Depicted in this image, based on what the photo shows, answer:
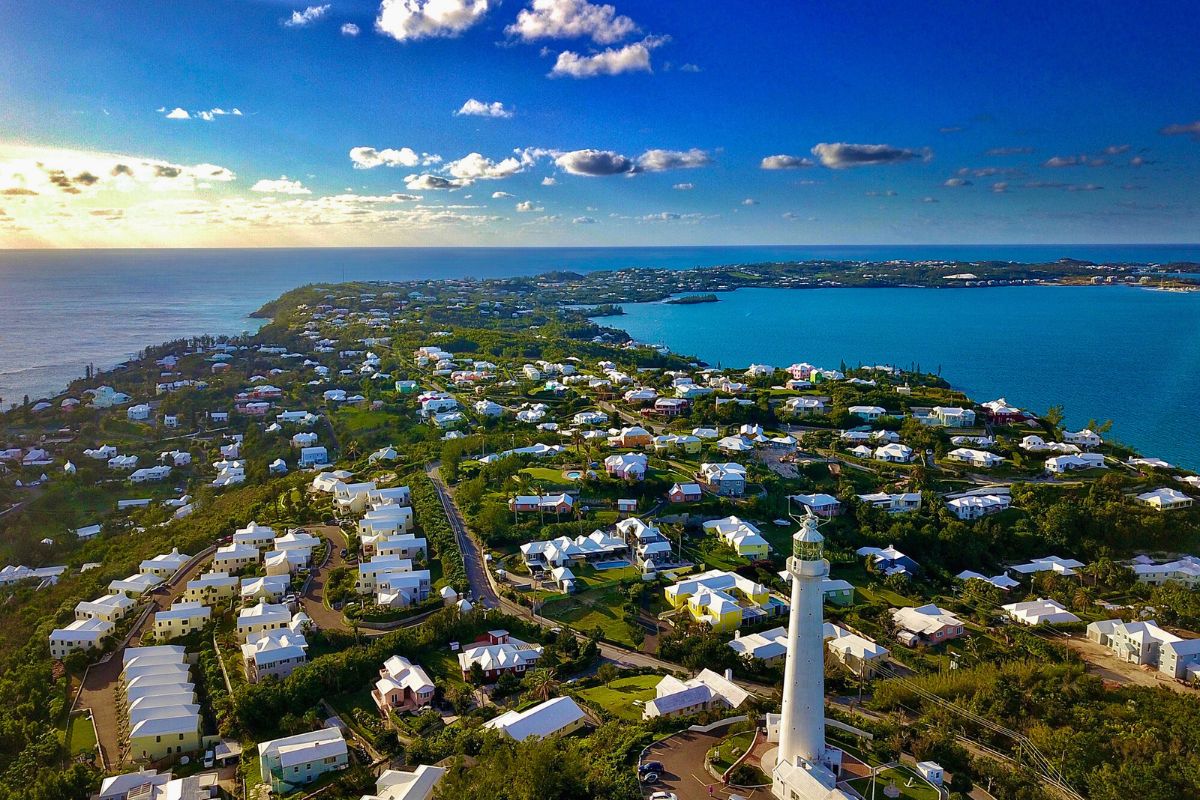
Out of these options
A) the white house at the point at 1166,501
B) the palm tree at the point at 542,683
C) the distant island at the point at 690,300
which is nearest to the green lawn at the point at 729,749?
the palm tree at the point at 542,683

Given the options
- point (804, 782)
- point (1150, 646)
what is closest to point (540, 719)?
point (804, 782)

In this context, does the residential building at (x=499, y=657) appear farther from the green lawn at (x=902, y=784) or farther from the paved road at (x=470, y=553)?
the green lawn at (x=902, y=784)

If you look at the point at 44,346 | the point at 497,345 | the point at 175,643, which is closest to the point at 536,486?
the point at 175,643

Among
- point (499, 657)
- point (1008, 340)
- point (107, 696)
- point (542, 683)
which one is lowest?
point (107, 696)

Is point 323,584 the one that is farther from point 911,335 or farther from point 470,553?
point 911,335

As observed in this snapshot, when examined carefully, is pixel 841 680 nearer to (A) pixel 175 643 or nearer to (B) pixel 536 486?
(B) pixel 536 486

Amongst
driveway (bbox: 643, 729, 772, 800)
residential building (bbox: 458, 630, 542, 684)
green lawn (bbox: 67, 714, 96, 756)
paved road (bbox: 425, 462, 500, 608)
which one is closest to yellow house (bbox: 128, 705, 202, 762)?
green lawn (bbox: 67, 714, 96, 756)
